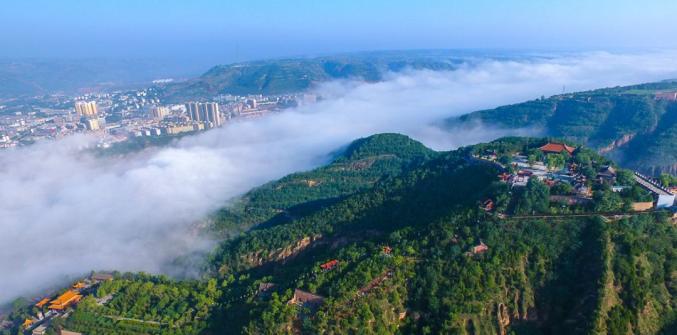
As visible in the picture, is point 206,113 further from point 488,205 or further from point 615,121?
point 488,205

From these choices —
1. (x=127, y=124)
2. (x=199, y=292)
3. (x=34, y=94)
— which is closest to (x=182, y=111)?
(x=127, y=124)

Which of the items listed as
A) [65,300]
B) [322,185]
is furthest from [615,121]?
[65,300]

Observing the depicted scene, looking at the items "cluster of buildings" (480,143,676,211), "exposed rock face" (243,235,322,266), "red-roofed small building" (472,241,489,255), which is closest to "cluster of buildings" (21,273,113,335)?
"exposed rock face" (243,235,322,266)

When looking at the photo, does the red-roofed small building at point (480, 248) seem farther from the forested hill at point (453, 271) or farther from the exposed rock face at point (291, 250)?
the exposed rock face at point (291, 250)

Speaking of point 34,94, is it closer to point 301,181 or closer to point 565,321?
point 301,181

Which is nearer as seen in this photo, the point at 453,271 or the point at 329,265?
the point at 453,271

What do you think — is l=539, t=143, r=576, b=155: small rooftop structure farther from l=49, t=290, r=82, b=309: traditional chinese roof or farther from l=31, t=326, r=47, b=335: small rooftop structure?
l=31, t=326, r=47, b=335: small rooftop structure
